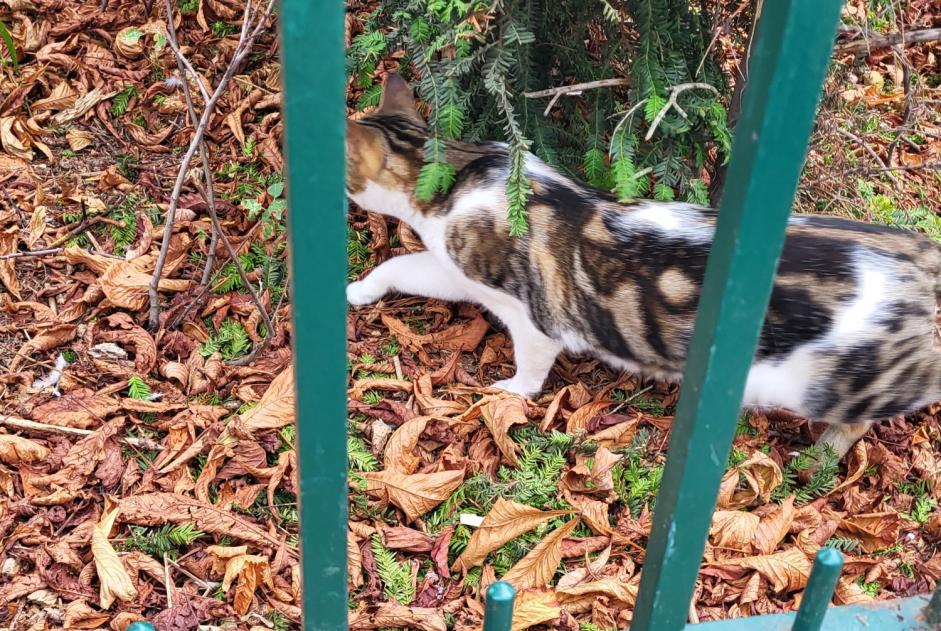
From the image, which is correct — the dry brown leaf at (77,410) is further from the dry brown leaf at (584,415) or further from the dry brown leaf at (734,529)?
the dry brown leaf at (734,529)

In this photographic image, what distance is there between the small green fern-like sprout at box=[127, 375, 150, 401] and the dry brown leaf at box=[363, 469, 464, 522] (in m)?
0.79

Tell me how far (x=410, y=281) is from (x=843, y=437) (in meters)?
1.58

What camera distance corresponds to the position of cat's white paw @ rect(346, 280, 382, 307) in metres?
3.19

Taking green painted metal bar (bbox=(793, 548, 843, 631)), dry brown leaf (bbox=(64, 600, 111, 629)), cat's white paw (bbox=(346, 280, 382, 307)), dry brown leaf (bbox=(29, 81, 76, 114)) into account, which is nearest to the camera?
green painted metal bar (bbox=(793, 548, 843, 631))

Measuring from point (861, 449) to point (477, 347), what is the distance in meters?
1.35

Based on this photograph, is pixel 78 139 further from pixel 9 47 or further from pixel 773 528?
pixel 773 528

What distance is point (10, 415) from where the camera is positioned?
8.55 feet

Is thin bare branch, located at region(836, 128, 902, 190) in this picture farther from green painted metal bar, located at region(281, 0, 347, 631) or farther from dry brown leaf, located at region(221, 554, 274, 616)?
green painted metal bar, located at region(281, 0, 347, 631)

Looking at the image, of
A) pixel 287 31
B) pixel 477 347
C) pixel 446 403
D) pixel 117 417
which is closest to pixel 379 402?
pixel 446 403

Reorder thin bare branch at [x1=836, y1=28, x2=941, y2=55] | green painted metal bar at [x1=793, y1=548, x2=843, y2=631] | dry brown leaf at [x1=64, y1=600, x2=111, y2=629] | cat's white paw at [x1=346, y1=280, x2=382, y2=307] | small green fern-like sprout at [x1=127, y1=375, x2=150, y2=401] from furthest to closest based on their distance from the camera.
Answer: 1. cat's white paw at [x1=346, y1=280, x2=382, y2=307]
2. thin bare branch at [x1=836, y1=28, x2=941, y2=55]
3. small green fern-like sprout at [x1=127, y1=375, x2=150, y2=401]
4. dry brown leaf at [x1=64, y1=600, x2=111, y2=629]
5. green painted metal bar at [x1=793, y1=548, x2=843, y2=631]

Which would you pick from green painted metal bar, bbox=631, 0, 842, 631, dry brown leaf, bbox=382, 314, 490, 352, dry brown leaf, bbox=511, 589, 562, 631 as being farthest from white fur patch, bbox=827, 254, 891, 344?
green painted metal bar, bbox=631, 0, 842, 631

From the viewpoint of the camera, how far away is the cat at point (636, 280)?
2.47 m

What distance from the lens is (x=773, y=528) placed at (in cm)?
249

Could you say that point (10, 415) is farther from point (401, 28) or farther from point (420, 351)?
point (401, 28)
